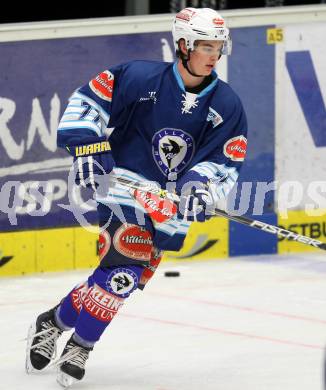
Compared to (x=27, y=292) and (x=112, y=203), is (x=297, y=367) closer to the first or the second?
(x=112, y=203)

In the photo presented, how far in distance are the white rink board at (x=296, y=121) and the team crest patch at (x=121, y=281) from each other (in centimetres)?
335

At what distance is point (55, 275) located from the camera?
8.12 meters

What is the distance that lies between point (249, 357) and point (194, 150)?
1018 millimetres

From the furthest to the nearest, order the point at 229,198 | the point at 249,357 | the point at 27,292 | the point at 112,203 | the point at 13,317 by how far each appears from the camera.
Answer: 1. the point at 229,198
2. the point at 27,292
3. the point at 13,317
4. the point at 249,357
5. the point at 112,203

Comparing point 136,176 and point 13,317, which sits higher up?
point 136,176

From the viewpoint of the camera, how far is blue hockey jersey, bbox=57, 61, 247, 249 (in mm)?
5742

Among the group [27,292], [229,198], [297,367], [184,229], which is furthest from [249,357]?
[229,198]

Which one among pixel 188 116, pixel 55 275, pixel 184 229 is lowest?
pixel 55 275

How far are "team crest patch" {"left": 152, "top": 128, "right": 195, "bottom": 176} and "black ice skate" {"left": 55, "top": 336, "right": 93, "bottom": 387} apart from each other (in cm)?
80

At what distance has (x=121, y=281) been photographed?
5.58 m

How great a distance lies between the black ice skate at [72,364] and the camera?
5652 millimetres

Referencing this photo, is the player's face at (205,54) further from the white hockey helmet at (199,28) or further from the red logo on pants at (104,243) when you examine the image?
the red logo on pants at (104,243)

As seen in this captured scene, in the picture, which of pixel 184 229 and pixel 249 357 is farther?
pixel 249 357

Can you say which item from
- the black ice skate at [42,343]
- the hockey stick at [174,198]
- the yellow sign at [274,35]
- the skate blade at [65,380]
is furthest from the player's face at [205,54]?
the yellow sign at [274,35]
